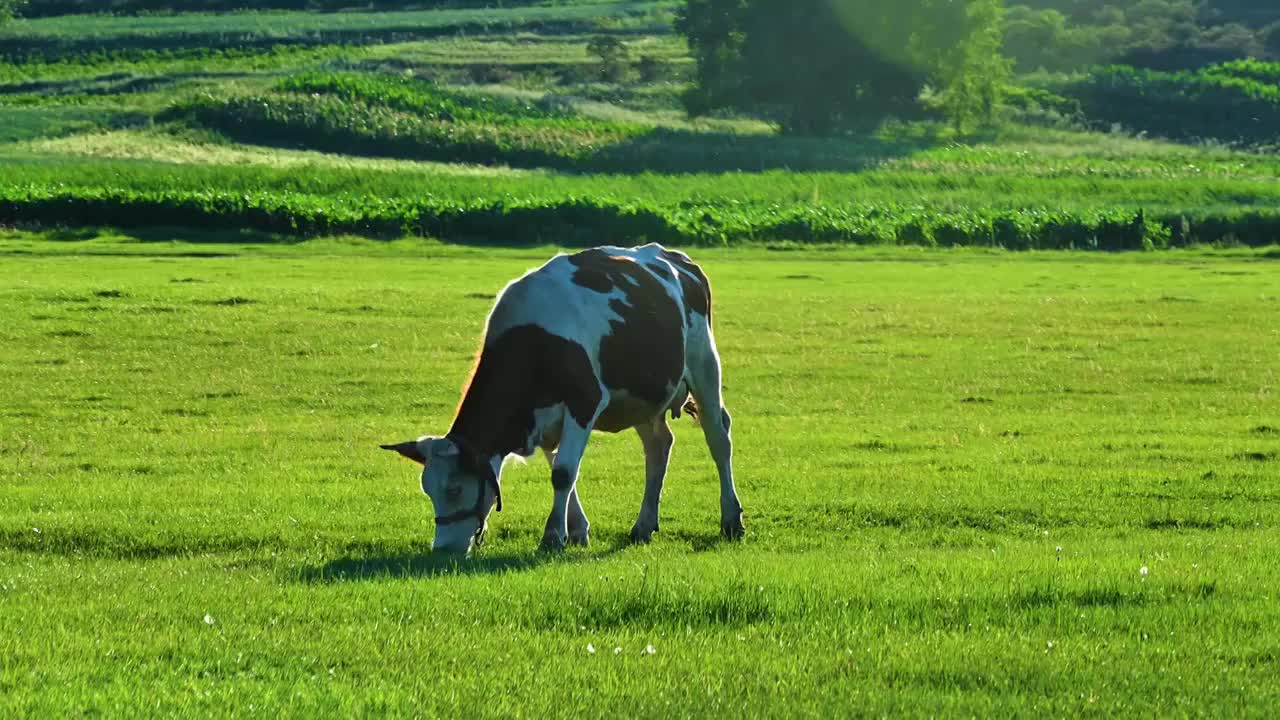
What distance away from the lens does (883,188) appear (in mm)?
74062

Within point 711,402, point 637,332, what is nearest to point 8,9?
point 711,402

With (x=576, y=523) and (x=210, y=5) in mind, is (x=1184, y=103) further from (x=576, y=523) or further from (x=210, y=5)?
(x=576, y=523)

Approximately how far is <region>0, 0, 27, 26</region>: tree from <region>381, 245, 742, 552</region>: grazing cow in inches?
4798

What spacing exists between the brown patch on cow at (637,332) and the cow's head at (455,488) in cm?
138

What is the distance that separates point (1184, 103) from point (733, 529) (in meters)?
105

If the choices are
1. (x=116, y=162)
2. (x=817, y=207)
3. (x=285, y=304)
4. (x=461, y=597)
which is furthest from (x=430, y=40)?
(x=461, y=597)

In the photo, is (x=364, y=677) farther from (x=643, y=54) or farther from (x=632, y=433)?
(x=643, y=54)

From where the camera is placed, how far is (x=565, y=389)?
12.4 metres

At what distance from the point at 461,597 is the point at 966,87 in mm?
91844

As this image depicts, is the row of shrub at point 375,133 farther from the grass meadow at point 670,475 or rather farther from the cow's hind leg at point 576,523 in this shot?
the cow's hind leg at point 576,523

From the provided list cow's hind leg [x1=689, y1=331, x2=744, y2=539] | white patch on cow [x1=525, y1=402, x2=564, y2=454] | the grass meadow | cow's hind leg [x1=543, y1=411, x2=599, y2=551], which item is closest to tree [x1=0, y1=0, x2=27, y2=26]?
the grass meadow

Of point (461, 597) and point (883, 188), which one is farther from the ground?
point (461, 597)

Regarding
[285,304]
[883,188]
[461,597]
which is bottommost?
[883,188]

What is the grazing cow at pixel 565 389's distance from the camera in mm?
11891
